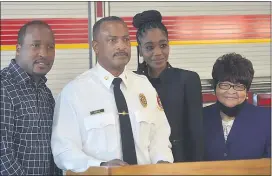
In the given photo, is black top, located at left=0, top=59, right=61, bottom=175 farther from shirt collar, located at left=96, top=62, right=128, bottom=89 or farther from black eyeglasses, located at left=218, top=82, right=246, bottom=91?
black eyeglasses, located at left=218, top=82, right=246, bottom=91

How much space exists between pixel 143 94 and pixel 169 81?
0.85ft

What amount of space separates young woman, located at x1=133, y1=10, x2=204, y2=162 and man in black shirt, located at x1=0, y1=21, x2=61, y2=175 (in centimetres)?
61

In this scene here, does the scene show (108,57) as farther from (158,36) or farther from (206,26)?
(206,26)

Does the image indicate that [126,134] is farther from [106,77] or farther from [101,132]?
[106,77]

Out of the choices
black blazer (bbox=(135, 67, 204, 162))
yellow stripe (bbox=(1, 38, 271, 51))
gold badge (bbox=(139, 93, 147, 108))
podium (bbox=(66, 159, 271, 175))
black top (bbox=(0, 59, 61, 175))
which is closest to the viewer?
podium (bbox=(66, 159, 271, 175))

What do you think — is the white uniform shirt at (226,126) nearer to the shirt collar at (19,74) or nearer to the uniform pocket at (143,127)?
the uniform pocket at (143,127)

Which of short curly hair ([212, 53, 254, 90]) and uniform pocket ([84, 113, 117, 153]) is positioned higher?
short curly hair ([212, 53, 254, 90])

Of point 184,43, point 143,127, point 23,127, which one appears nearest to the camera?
point 23,127

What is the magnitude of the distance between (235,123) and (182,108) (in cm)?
32

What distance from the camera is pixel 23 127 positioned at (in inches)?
81.6

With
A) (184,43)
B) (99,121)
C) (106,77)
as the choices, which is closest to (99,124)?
(99,121)

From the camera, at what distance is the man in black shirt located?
2.01m

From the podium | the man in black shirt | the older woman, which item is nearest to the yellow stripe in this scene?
the older woman

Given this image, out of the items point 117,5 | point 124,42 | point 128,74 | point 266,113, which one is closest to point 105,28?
point 124,42
